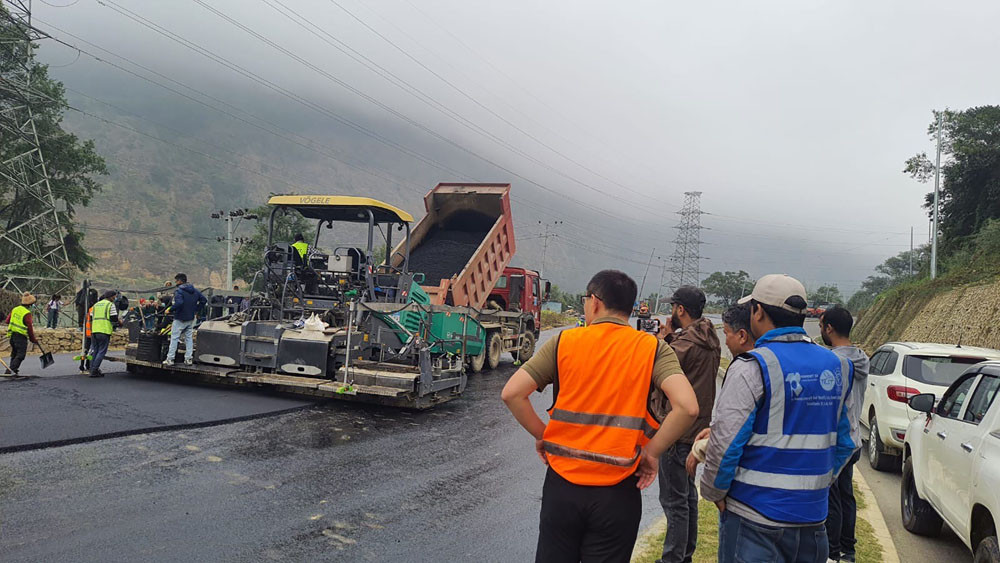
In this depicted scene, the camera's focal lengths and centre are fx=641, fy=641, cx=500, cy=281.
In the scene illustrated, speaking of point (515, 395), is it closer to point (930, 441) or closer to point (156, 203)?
point (930, 441)

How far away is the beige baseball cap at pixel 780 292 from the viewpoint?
2.54 metres

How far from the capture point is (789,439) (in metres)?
2.36

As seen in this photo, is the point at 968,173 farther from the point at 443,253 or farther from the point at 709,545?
the point at 709,545

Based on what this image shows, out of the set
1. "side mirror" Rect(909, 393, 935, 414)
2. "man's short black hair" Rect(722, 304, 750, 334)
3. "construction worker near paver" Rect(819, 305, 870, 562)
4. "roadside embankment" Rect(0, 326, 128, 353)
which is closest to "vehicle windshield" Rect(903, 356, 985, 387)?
"side mirror" Rect(909, 393, 935, 414)

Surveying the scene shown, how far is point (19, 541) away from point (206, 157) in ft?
565

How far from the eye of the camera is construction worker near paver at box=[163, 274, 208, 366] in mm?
9094

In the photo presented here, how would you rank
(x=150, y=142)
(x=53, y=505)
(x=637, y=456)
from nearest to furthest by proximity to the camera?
(x=637, y=456) → (x=53, y=505) → (x=150, y=142)

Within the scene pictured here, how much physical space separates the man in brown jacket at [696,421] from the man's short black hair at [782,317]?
1.33 m

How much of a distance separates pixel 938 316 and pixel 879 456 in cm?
1440

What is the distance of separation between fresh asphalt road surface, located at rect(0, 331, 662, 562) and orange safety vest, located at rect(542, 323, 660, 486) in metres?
1.96

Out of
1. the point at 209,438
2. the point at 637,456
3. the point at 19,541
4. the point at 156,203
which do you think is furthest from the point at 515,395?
the point at 156,203

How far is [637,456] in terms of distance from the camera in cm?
246

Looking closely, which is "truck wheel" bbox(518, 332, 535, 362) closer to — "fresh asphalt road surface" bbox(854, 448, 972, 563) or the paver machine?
the paver machine

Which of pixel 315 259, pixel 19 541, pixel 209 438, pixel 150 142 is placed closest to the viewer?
pixel 19 541
